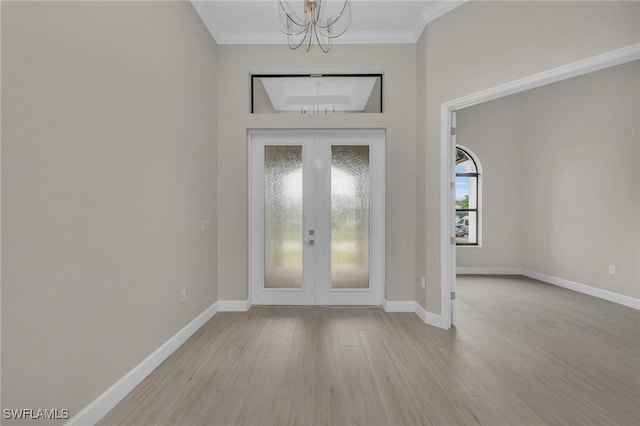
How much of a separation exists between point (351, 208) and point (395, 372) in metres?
2.07

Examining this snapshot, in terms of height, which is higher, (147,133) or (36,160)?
(147,133)

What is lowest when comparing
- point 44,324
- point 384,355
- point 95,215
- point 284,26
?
point 384,355

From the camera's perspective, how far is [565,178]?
4.96 m

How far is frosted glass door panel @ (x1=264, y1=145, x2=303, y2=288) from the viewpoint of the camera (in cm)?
392

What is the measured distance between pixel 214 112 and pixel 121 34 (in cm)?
165

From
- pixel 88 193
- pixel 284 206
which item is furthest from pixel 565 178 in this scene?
pixel 88 193

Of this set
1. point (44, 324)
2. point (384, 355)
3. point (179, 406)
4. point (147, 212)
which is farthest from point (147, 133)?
point (384, 355)

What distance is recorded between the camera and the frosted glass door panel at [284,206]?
392 cm

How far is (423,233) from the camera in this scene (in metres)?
3.42

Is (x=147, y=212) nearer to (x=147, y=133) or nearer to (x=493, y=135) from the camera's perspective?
(x=147, y=133)

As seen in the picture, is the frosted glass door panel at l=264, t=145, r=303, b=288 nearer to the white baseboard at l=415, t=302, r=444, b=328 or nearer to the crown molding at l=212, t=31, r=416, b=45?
the crown molding at l=212, t=31, r=416, b=45

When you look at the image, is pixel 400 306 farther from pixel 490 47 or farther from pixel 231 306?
pixel 490 47

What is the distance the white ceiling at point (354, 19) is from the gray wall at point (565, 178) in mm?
3044

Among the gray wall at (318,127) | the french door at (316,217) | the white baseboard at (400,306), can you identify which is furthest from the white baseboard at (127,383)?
the white baseboard at (400,306)
